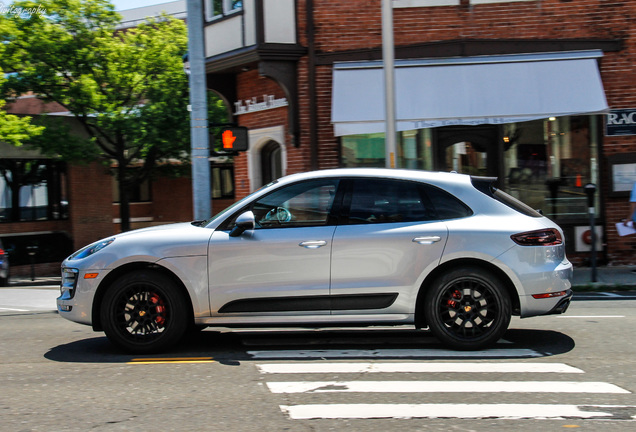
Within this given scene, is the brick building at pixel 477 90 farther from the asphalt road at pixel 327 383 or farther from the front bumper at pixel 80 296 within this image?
the front bumper at pixel 80 296

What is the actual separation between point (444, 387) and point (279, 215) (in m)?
2.20

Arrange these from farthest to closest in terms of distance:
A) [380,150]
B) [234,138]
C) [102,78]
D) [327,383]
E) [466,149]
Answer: [102,78], [380,150], [466,149], [234,138], [327,383]

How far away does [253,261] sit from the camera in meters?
6.43

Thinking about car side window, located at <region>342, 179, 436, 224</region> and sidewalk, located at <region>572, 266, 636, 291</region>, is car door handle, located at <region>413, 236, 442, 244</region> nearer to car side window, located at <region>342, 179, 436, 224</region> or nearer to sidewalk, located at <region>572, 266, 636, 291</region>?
car side window, located at <region>342, 179, 436, 224</region>

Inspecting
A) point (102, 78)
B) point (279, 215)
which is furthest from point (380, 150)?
point (102, 78)

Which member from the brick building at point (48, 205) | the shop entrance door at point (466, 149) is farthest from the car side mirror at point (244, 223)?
the brick building at point (48, 205)

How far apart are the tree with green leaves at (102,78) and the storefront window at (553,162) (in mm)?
13587

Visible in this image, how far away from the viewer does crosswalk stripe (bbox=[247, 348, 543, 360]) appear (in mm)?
6355

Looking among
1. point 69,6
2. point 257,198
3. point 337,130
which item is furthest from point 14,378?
point 69,6

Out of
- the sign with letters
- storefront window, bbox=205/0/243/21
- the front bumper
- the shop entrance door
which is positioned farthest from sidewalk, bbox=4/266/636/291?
storefront window, bbox=205/0/243/21

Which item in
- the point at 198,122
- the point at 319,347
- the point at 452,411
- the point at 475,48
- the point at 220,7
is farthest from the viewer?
the point at 220,7

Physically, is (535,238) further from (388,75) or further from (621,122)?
(621,122)

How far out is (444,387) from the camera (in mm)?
5312

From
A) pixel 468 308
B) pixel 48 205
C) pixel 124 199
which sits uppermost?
pixel 124 199
